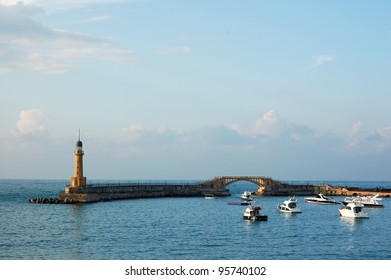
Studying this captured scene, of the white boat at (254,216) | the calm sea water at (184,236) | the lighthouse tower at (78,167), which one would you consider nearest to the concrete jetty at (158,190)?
the lighthouse tower at (78,167)

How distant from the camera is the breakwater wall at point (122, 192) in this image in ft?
403

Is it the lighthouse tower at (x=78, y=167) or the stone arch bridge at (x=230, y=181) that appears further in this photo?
the stone arch bridge at (x=230, y=181)

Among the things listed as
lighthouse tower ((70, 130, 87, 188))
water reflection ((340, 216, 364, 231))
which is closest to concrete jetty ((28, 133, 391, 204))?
lighthouse tower ((70, 130, 87, 188))

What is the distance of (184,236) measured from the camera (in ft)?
230

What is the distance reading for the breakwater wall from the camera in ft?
403

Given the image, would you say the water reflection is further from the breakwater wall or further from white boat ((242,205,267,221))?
the breakwater wall

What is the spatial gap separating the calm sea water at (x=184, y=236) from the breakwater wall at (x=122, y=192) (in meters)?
17.8

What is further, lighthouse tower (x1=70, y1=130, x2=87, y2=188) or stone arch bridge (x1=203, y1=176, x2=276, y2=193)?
stone arch bridge (x1=203, y1=176, x2=276, y2=193)

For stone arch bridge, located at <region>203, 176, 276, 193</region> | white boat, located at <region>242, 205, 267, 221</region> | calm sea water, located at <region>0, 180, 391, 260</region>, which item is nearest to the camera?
calm sea water, located at <region>0, 180, 391, 260</region>

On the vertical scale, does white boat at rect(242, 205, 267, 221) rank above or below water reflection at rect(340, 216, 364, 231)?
above

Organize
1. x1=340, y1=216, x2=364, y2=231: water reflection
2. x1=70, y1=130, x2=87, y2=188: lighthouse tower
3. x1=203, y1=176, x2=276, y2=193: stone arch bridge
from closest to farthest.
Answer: x1=340, y1=216, x2=364, y2=231: water reflection, x1=70, y1=130, x2=87, y2=188: lighthouse tower, x1=203, y1=176, x2=276, y2=193: stone arch bridge

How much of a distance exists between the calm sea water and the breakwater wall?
17798mm

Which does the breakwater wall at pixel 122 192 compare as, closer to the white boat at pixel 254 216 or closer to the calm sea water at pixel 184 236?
the calm sea water at pixel 184 236
